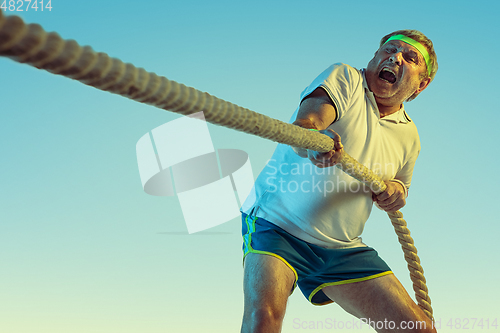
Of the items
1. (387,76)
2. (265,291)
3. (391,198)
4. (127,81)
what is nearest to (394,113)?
→ (387,76)

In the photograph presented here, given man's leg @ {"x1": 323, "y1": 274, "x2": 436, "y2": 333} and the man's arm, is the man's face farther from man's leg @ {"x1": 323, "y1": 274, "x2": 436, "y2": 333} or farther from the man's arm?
man's leg @ {"x1": 323, "y1": 274, "x2": 436, "y2": 333}

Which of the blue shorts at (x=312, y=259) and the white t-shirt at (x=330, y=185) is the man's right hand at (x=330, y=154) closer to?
the white t-shirt at (x=330, y=185)

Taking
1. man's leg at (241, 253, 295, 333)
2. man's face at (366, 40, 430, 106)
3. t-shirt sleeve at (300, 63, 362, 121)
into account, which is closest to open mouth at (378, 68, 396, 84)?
man's face at (366, 40, 430, 106)

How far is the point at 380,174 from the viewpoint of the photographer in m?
1.65

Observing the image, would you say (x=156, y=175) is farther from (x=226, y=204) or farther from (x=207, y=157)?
(x=226, y=204)

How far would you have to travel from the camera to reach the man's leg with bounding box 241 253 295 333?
1.19m

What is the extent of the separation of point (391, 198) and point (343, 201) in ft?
0.85

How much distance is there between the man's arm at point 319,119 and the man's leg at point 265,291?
0.34 metres

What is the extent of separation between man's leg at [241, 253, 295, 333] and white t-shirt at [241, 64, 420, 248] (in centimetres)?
17

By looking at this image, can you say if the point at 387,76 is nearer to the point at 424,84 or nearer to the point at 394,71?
the point at 394,71

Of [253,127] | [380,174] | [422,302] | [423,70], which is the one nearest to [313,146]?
[253,127]

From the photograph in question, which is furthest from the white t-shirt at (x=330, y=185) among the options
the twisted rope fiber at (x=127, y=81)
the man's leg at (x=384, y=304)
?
the twisted rope fiber at (x=127, y=81)

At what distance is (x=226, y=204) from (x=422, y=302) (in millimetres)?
920

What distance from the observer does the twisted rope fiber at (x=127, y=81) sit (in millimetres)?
503
